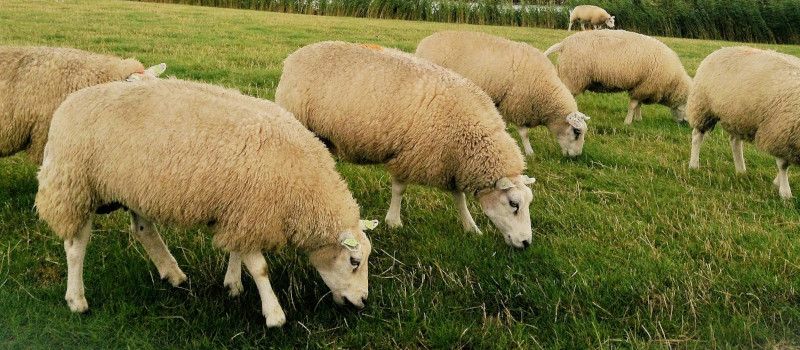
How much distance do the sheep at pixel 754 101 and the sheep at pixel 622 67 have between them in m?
2.13

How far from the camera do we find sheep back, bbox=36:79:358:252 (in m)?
3.11

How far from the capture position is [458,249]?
4.24 meters

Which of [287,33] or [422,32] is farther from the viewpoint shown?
[422,32]

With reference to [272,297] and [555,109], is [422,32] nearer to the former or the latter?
[555,109]

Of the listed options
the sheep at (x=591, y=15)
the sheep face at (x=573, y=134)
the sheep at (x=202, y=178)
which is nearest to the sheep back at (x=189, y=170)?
the sheep at (x=202, y=178)

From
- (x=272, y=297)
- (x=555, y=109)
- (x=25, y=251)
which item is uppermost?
(x=555, y=109)

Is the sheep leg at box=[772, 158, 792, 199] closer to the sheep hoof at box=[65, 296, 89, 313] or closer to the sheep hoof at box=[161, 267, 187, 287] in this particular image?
the sheep hoof at box=[161, 267, 187, 287]

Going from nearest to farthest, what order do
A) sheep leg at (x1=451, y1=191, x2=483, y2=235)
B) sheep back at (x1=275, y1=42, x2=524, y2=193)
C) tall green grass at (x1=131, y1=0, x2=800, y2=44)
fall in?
sheep back at (x1=275, y1=42, x2=524, y2=193) < sheep leg at (x1=451, y1=191, x2=483, y2=235) < tall green grass at (x1=131, y1=0, x2=800, y2=44)

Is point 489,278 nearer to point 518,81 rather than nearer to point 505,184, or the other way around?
point 505,184

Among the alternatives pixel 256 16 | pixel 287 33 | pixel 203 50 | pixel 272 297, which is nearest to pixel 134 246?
pixel 272 297

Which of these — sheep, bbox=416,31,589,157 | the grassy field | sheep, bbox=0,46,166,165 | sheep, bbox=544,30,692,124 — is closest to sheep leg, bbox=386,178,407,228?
the grassy field

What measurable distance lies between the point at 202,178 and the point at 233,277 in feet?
2.56

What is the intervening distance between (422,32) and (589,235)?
47.6 ft

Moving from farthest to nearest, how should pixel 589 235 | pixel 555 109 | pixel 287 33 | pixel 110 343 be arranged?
pixel 287 33 < pixel 555 109 < pixel 589 235 < pixel 110 343
